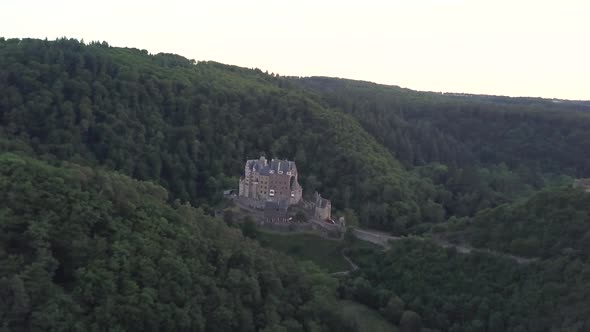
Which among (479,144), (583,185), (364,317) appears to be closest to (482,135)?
(479,144)

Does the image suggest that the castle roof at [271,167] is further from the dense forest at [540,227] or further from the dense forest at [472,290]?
the dense forest at [540,227]

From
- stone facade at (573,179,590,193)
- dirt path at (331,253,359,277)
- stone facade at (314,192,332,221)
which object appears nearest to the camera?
stone facade at (573,179,590,193)

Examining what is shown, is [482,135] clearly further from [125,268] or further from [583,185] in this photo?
[125,268]

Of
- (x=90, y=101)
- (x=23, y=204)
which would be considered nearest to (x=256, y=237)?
(x=23, y=204)

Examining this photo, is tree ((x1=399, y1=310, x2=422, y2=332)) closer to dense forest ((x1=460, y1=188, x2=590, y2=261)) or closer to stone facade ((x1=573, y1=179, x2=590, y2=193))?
dense forest ((x1=460, y1=188, x2=590, y2=261))

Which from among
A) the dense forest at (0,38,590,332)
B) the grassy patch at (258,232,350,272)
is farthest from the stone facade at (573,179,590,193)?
the grassy patch at (258,232,350,272)

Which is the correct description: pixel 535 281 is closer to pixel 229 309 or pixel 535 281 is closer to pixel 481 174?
pixel 229 309
